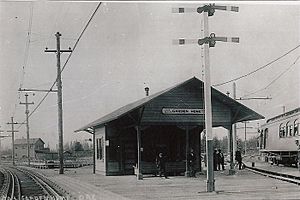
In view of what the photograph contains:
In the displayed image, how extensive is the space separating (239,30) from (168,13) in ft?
7.90

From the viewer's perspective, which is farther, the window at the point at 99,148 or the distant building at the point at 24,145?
the distant building at the point at 24,145

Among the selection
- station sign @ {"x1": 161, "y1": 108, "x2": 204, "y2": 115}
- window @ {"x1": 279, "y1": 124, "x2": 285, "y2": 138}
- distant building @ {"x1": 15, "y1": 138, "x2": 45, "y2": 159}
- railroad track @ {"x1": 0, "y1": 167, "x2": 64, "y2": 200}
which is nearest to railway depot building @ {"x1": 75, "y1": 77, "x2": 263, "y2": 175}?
station sign @ {"x1": 161, "y1": 108, "x2": 204, "y2": 115}

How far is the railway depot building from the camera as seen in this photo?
61.4 ft

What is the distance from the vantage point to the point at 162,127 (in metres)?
20.9

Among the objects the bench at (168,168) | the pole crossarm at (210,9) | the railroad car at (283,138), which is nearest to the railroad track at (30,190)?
the bench at (168,168)

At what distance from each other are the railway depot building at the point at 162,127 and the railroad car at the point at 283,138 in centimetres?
261

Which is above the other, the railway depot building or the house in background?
the railway depot building

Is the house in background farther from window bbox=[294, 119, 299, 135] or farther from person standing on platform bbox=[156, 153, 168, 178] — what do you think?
window bbox=[294, 119, 299, 135]

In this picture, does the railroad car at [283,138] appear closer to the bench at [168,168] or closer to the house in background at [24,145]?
the bench at [168,168]

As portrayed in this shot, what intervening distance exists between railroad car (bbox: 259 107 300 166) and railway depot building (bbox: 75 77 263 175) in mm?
2609

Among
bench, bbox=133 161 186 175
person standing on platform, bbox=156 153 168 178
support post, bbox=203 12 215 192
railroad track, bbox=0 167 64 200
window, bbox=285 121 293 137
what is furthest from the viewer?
window, bbox=285 121 293 137

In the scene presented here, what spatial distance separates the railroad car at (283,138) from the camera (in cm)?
2085

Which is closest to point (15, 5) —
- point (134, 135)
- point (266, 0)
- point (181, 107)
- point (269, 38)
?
point (266, 0)

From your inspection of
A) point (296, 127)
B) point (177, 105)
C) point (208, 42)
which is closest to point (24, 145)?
point (177, 105)
